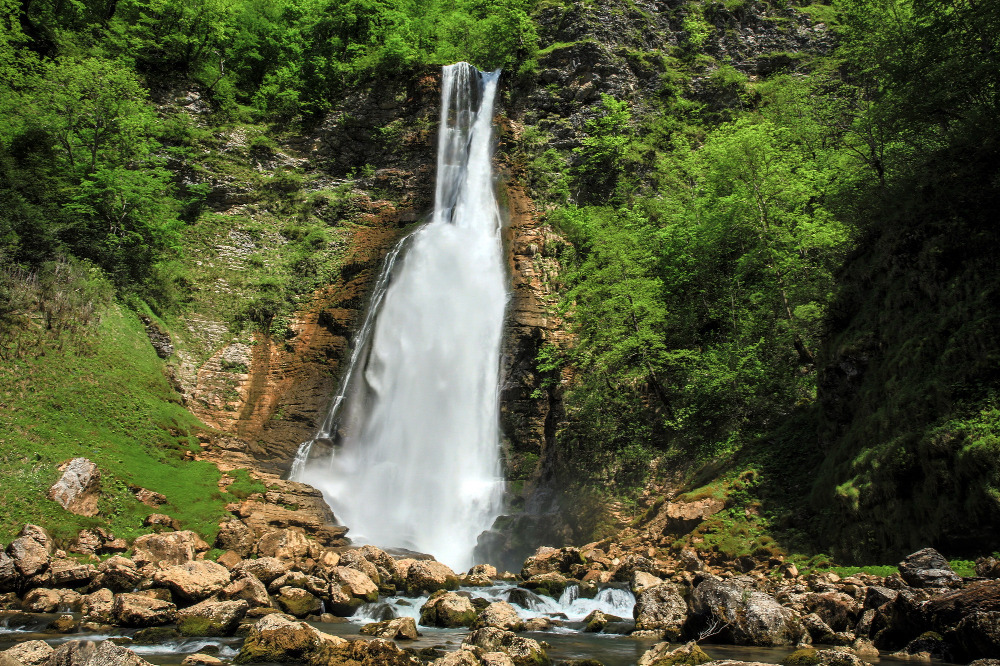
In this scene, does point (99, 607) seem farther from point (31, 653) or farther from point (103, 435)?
point (103, 435)

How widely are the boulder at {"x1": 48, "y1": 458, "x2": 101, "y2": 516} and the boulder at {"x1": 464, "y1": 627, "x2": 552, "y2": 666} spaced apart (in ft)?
38.3

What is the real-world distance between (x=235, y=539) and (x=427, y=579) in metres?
5.69

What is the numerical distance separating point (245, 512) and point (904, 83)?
67.5 feet

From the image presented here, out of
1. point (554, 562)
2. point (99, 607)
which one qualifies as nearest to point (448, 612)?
point (554, 562)

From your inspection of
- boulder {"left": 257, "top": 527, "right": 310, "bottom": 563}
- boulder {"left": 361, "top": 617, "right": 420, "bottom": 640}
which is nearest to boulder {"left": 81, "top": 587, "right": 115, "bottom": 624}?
boulder {"left": 361, "top": 617, "right": 420, "bottom": 640}

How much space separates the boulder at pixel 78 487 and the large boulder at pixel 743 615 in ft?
48.0

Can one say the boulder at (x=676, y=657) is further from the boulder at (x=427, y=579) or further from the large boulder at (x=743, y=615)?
the boulder at (x=427, y=579)

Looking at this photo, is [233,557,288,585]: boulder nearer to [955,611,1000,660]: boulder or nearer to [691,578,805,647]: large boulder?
[691,578,805,647]: large boulder

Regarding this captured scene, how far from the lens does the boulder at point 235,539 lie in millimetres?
16188

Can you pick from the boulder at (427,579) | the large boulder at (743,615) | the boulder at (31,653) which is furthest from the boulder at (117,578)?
the large boulder at (743,615)

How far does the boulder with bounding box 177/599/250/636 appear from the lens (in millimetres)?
9820

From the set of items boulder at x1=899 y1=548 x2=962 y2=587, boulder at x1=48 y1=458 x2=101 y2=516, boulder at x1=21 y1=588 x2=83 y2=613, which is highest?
boulder at x1=48 y1=458 x2=101 y2=516

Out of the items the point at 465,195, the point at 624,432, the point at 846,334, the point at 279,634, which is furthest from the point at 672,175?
the point at 279,634

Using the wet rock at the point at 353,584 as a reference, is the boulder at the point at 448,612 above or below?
below
